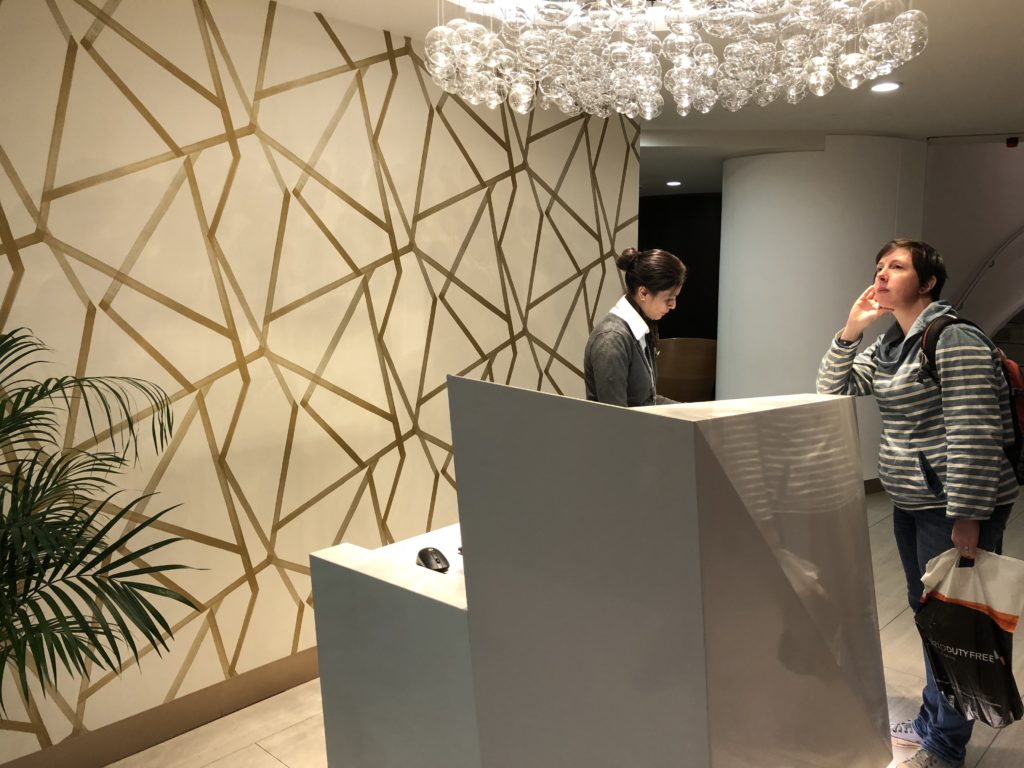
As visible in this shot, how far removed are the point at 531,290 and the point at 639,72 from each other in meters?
1.92

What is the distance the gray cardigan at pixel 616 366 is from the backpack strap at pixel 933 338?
966mm

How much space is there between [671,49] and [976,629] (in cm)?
183

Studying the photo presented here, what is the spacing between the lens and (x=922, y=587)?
2516 millimetres

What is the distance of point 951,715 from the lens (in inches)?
97.0

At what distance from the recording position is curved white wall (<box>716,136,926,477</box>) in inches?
230

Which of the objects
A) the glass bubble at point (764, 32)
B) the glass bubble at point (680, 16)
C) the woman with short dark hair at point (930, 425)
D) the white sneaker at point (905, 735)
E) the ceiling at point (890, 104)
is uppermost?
the ceiling at point (890, 104)

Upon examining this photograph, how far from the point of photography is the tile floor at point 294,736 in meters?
2.73

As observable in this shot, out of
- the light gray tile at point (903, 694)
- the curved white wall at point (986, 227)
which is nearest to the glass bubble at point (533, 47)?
the light gray tile at point (903, 694)

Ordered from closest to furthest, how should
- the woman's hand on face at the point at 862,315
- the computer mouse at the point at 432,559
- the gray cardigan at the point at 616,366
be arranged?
the computer mouse at the point at 432,559 < the woman's hand on face at the point at 862,315 < the gray cardigan at the point at 616,366

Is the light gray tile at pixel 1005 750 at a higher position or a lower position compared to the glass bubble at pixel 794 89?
lower

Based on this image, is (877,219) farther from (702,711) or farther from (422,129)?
(702,711)

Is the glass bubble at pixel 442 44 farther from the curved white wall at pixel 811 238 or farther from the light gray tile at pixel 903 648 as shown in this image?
the curved white wall at pixel 811 238

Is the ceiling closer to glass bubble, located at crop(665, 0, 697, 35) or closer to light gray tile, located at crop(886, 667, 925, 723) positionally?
glass bubble, located at crop(665, 0, 697, 35)

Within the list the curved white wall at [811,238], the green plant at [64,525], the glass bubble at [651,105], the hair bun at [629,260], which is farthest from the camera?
the curved white wall at [811,238]
